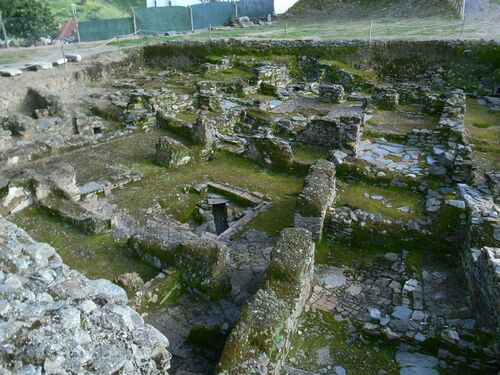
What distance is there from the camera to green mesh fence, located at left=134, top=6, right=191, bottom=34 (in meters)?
30.3

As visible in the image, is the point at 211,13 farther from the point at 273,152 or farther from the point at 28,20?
the point at 273,152

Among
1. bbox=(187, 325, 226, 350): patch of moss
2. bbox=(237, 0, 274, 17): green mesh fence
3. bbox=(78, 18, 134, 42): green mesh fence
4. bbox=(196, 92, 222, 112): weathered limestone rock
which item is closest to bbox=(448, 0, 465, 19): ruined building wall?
bbox=(237, 0, 274, 17): green mesh fence

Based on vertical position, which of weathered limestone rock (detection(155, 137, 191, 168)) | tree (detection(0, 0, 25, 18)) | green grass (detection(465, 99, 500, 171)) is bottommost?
green grass (detection(465, 99, 500, 171))

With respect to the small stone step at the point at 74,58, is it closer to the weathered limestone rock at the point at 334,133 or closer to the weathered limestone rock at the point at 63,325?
the weathered limestone rock at the point at 334,133

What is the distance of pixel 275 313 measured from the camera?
17.3 feet

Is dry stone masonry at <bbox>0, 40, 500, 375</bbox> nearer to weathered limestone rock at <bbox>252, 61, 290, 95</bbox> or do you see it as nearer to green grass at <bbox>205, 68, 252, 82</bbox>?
weathered limestone rock at <bbox>252, 61, 290, 95</bbox>

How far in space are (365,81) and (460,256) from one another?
1276 centimetres

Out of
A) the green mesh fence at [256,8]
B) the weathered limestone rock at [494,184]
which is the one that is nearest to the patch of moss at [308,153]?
the weathered limestone rock at [494,184]

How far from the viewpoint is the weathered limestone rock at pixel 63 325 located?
118 inches

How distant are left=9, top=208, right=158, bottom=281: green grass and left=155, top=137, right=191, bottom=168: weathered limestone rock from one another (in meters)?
3.30

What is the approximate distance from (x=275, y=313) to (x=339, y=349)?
1220 mm

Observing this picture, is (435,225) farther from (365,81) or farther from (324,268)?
(365,81)

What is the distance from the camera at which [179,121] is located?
13.0 metres

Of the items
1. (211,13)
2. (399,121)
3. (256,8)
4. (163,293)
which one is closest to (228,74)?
(399,121)
